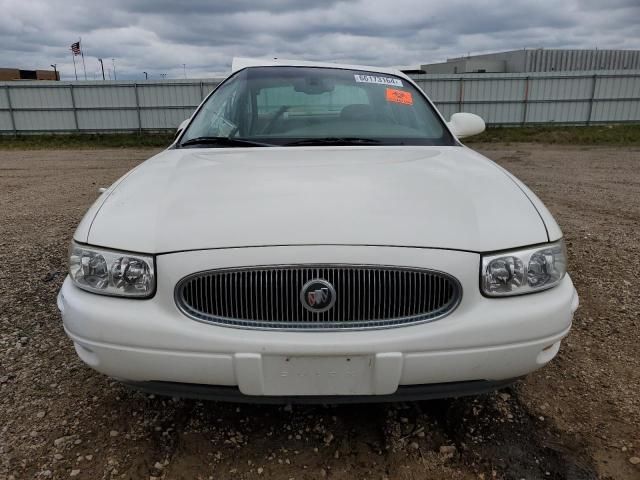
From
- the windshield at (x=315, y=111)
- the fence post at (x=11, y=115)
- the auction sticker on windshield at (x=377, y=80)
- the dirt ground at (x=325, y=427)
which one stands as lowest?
the dirt ground at (x=325, y=427)

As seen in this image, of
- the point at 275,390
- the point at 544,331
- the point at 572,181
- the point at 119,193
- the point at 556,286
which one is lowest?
the point at 572,181

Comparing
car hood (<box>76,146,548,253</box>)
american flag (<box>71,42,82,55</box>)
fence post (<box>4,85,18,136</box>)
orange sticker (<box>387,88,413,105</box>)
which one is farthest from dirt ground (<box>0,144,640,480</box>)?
american flag (<box>71,42,82,55</box>)

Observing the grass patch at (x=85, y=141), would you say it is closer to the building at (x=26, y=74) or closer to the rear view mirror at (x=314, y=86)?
the rear view mirror at (x=314, y=86)

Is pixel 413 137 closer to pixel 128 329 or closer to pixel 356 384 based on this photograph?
pixel 356 384

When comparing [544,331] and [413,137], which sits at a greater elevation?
[413,137]

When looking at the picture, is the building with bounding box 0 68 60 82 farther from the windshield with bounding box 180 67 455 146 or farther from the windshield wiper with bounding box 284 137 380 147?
the windshield wiper with bounding box 284 137 380 147

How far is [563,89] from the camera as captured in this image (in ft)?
61.1

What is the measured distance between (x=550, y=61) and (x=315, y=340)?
36.5 m

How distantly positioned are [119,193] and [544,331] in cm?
176

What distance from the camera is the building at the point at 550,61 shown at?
104 ft

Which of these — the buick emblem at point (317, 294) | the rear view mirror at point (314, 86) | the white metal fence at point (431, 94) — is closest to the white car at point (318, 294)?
the buick emblem at point (317, 294)

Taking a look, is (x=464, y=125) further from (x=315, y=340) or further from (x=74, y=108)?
(x=74, y=108)

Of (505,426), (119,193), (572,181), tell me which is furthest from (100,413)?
A: (572,181)

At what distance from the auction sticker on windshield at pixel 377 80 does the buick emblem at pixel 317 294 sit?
197 cm
